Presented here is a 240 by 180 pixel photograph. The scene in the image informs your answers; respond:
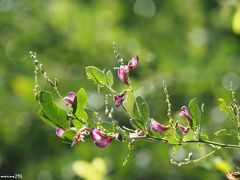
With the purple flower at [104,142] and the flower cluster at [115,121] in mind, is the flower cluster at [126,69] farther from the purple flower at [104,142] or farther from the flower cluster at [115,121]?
the purple flower at [104,142]

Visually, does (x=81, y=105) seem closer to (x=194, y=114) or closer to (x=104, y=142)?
(x=104, y=142)

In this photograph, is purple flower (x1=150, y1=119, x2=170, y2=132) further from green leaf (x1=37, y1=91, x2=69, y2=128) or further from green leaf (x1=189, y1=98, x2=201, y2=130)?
green leaf (x1=37, y1=91, x2=69, y2=128)

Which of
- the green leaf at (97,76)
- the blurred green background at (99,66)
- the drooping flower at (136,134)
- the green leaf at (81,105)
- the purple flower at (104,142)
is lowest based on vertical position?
the purple flower at (104,142)

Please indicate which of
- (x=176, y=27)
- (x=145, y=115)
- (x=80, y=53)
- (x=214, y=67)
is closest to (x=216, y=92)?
(x=214, y=67)

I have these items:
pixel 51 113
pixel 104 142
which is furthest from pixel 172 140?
pixel 51 113

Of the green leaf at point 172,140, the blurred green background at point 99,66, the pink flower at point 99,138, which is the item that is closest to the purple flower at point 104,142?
the pink flower at point 99,138

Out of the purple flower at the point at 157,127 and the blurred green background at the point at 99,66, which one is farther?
the blurred green background at the point at 99,66
